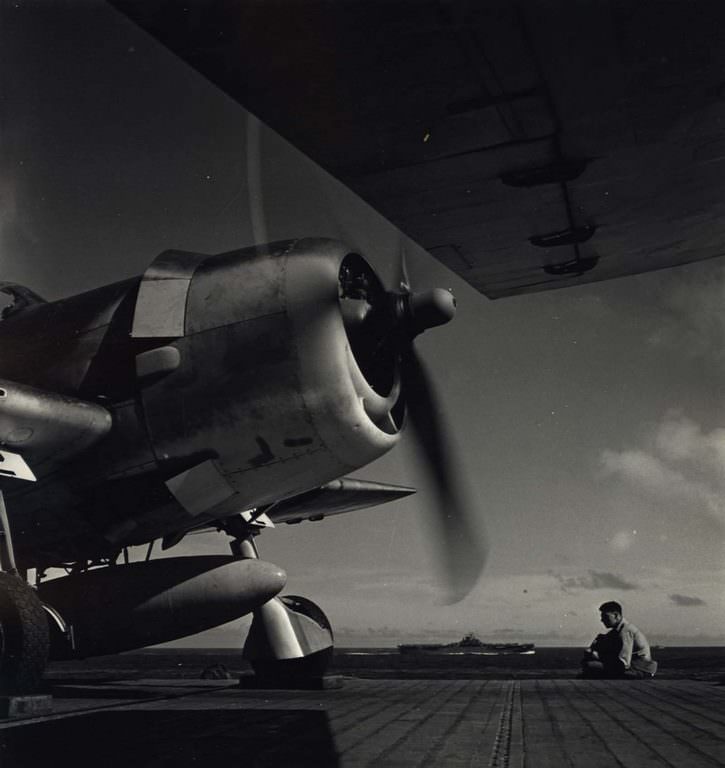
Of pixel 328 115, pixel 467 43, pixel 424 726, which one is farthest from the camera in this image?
pixel 424 726

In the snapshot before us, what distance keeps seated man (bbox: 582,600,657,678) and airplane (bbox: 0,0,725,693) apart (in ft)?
12.6

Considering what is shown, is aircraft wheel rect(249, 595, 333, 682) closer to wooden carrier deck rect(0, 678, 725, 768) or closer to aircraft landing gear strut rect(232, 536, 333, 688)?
aircraft landing gear strut rect(232, 536, 333, 688)

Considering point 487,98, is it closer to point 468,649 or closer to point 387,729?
point 387,729

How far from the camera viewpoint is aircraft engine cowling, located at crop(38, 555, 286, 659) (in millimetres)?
8453

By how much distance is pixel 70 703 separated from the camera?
883 centimetres

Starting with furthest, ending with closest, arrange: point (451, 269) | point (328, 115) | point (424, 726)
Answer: point (451, 269), point (424, 726), point (328, 115)

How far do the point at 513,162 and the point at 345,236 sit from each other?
2495mm

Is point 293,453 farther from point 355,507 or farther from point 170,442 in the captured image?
point 355,507

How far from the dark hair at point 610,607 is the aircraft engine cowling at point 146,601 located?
16.5 ft

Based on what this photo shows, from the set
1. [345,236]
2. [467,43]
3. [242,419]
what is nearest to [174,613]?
[242,419]

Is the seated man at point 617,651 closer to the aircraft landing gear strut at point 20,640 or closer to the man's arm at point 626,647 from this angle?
the man's arm at point 626,647

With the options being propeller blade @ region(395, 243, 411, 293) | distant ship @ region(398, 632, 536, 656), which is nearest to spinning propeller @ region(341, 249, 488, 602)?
propeller blade @ region(395, 243, 411, 293)

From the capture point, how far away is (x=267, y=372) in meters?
8.40

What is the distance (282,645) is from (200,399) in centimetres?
423
